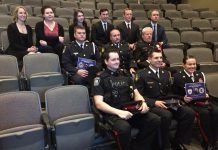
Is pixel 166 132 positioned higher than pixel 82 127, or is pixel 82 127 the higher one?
pixel 82 127

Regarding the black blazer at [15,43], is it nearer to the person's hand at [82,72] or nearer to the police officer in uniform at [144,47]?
the person's hand at [82,72]

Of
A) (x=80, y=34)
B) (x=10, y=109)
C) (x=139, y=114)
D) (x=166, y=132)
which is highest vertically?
(x=80, y=34)

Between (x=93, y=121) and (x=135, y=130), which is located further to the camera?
(x=135, y=130)

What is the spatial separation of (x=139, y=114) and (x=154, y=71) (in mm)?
636

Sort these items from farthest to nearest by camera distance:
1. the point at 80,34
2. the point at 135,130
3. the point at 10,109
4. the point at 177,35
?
1. the point at 177,35
2. the point at 80,34
3. the point at 135,130
4. the point at 10,109

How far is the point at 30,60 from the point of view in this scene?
11.0 feet

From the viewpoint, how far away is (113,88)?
291cm

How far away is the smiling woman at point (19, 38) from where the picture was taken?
386cm

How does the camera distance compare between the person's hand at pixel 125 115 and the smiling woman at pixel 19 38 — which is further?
the smiling woman at pixel 19 38

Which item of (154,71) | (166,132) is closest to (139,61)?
(154,71)

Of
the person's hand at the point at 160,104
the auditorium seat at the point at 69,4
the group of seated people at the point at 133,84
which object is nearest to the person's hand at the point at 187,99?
the group of seated people at the point at 133,84

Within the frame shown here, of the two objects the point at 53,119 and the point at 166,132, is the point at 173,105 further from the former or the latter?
the point at 53,119

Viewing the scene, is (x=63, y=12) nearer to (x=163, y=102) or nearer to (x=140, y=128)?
(x=163, y=102)

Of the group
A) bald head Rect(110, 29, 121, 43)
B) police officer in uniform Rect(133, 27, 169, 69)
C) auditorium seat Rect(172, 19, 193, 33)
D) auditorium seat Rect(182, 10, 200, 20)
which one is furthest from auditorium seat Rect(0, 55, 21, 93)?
auditorium seat Rect(182, 10, 200, 20)
